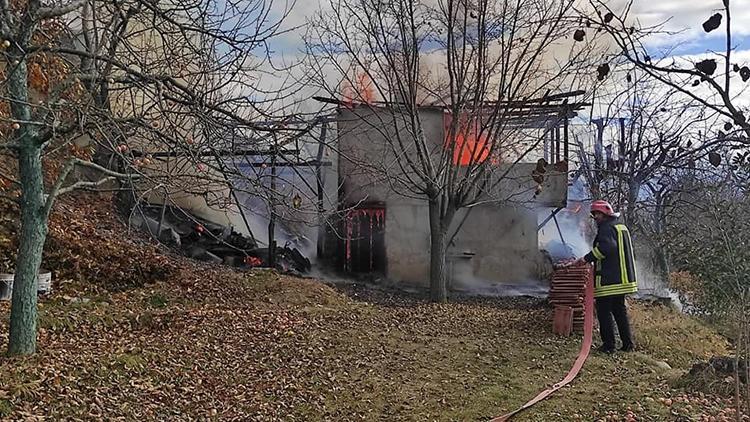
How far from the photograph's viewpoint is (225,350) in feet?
21.9

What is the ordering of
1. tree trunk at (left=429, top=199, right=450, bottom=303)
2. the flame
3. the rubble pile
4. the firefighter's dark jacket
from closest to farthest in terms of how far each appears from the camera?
1. the firefighter's dark jacket
2. the flame
3. tree trunk at (left=429, top=199, right=450, bottom=303)
4. the rubble pile

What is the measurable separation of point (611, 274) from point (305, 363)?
351 cm

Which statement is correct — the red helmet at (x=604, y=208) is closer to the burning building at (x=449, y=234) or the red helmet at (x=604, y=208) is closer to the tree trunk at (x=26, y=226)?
the tree trunk at (x=26, y=226)

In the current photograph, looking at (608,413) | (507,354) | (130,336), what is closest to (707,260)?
(507,354)

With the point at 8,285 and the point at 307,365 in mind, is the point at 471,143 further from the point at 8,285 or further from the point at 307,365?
the point at 8,285

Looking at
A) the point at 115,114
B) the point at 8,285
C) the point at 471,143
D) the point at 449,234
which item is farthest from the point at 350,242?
the point at 115,114

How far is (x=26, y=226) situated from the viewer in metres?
5.53

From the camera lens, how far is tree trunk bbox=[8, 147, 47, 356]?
18.1 ft

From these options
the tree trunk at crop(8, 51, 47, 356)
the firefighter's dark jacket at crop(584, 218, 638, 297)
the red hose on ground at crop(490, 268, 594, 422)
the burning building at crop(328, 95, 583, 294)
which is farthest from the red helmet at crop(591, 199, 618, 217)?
the burning building at crop(328, 95, 583, 294)

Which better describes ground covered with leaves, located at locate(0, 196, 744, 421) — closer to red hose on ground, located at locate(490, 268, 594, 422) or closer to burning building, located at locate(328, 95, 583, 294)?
red hose on ground, located at locate(490, 268, 594, 422)

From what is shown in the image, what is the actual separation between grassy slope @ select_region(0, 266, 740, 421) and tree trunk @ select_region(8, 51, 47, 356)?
0.28m

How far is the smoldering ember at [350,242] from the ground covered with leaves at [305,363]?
0.03 m

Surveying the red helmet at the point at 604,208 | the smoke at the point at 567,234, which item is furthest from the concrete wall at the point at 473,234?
the red helmet at the point at 604,208

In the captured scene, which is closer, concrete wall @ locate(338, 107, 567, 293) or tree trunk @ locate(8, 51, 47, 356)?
tree trunk @ locate(8, 51, 47, 356)
